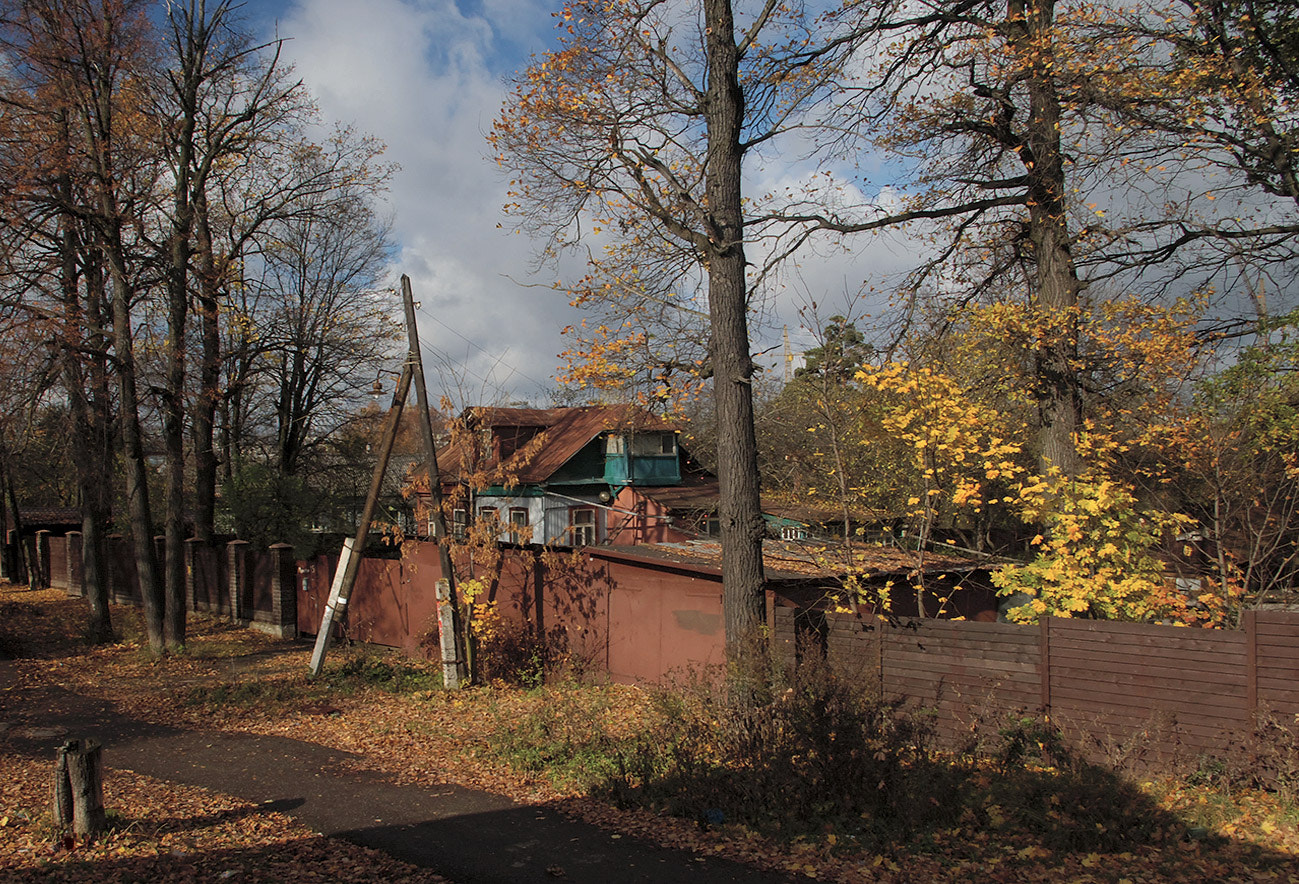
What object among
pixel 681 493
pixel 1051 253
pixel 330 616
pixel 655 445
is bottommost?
pixel 330 616

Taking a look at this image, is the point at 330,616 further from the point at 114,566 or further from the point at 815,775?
the point at 114,566

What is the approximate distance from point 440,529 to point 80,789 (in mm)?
7519

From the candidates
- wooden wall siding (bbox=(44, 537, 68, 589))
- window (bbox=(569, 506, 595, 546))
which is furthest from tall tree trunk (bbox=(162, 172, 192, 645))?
window (bbox=(569, 506, 595, 546))

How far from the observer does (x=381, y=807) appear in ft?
25.2

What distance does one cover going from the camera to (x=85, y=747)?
6395 mm

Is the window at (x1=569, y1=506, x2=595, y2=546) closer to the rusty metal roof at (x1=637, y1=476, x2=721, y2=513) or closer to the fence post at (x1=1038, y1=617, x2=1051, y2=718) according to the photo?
the rusty metal roof at (x1=637, y1=476, x2=721, y2=513)

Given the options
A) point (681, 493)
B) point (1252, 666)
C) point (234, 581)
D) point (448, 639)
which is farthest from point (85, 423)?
point (681, 493)

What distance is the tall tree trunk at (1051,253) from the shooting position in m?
11.3

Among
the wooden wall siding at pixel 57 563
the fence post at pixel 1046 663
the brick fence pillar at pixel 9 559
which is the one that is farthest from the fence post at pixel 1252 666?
the brick fence pillar at pixel 9 559

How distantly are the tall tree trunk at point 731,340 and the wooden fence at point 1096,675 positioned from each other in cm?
104

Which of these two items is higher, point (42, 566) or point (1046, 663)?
point (42, 566)

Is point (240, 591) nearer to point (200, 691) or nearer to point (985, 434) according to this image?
point (200, 691)

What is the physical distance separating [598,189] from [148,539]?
10.8 metres

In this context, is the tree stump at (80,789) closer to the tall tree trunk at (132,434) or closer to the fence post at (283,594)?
Result: the tall tree trunk at (132,434)
